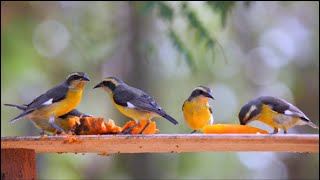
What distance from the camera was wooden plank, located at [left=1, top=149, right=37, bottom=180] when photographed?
5.02 m

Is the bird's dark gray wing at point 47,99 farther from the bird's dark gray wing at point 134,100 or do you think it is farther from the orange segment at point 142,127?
the orange segment at point 142,127

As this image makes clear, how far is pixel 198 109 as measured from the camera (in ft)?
22.2

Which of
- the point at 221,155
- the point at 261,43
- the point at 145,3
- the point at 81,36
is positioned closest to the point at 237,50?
the point at 261,43

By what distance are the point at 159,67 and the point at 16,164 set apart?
10.7 meters

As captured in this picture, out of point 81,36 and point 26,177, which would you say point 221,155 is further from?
point 26,177

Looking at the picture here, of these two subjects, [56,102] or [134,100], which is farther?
[56,102]

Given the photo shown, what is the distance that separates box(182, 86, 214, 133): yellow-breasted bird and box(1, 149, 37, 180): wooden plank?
6.57 ft

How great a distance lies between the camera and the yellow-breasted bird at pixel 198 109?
673cm

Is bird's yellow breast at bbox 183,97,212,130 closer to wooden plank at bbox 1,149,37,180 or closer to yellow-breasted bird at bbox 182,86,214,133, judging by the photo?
yellow-breasted bird at bbox 182,86,214,133

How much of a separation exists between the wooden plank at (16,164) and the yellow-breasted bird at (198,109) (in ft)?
6.57

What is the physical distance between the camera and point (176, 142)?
4566 mm

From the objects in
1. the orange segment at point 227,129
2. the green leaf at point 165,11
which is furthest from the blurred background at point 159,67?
the orange segment at point 227,129

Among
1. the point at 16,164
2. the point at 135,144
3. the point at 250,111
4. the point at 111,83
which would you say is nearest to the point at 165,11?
the point at 111,83

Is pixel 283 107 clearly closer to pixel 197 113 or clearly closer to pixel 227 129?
pixel 197 113
